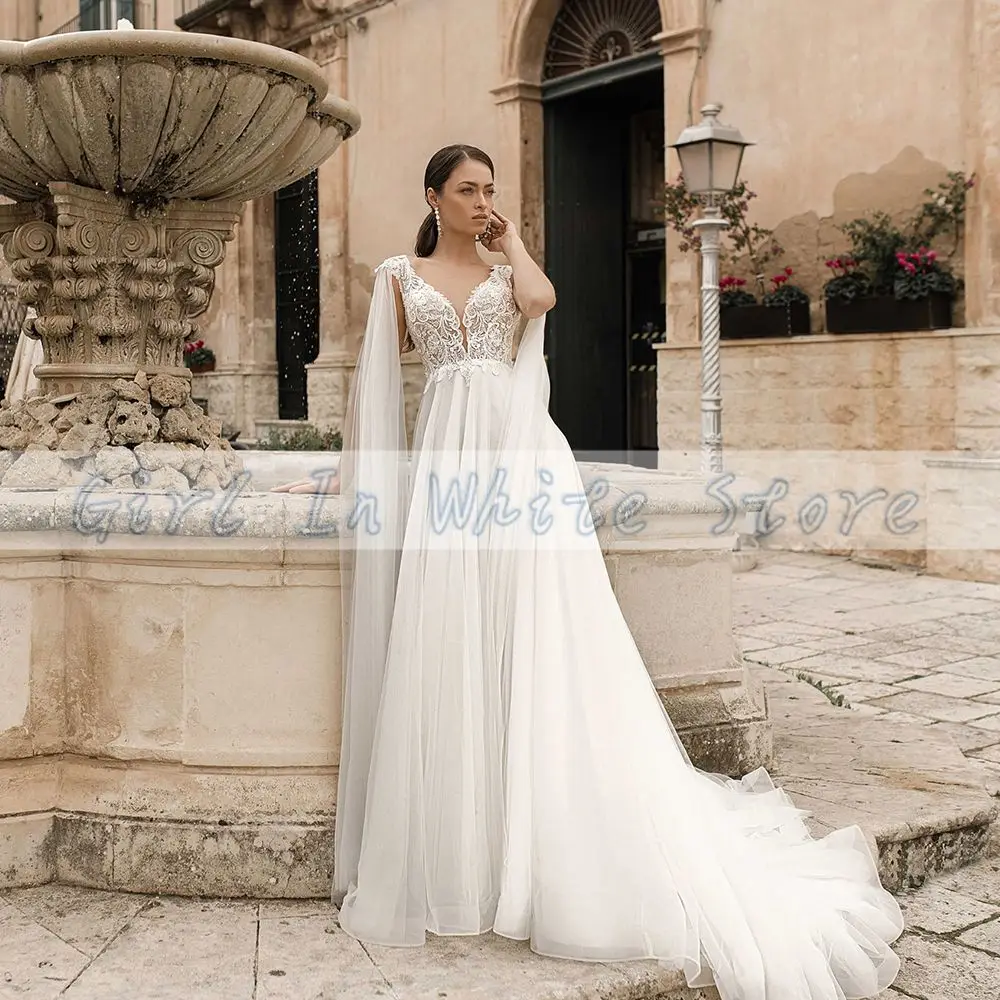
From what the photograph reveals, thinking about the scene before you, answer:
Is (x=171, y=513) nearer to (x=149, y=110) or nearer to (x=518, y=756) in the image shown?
(x=518, y=756)

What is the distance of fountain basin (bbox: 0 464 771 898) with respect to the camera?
2902mm

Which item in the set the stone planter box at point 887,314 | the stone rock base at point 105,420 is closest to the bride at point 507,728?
the stone rock base at point 105,420

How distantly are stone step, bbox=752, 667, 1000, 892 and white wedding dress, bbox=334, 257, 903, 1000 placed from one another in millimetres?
377

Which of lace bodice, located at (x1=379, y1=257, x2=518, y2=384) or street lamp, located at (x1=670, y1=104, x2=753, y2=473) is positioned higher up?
street lamp, located at (x1=670, y1=104, x2=753, y2=473)

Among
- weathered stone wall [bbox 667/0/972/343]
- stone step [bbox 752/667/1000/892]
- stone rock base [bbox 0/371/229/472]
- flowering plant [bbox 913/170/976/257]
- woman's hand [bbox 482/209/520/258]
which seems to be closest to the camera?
woman's hand [bbox 482/209/520/258]

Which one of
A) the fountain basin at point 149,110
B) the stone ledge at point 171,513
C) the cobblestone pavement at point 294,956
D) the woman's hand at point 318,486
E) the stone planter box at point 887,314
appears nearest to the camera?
the cobblestone pavement at point 294,956

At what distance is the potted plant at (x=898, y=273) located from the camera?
859 cm

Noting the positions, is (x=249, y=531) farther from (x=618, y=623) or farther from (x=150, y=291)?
(x=150, y=291)

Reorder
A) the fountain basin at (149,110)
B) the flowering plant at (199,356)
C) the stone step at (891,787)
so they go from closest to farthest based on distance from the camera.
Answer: the stone step at (891,787) → the fountain basin at (149,110) → the flowering plant at (199,356)

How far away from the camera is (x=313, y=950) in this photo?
261 centimetres

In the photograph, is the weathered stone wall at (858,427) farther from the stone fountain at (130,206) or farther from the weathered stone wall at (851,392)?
the stone fountain at (130,206)

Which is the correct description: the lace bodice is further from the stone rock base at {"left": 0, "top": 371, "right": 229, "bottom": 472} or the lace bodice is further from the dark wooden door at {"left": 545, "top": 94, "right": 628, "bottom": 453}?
the dark wooden door at {"left": 545, "top": 94, "right": 628, "bottom": 453}

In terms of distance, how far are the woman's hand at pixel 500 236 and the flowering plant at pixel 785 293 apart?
6.63 meters

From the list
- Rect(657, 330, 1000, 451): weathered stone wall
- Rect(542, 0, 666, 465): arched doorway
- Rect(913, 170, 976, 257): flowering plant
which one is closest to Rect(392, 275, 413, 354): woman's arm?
Rect(657, 330, 1000, 451): weathered stone wall
